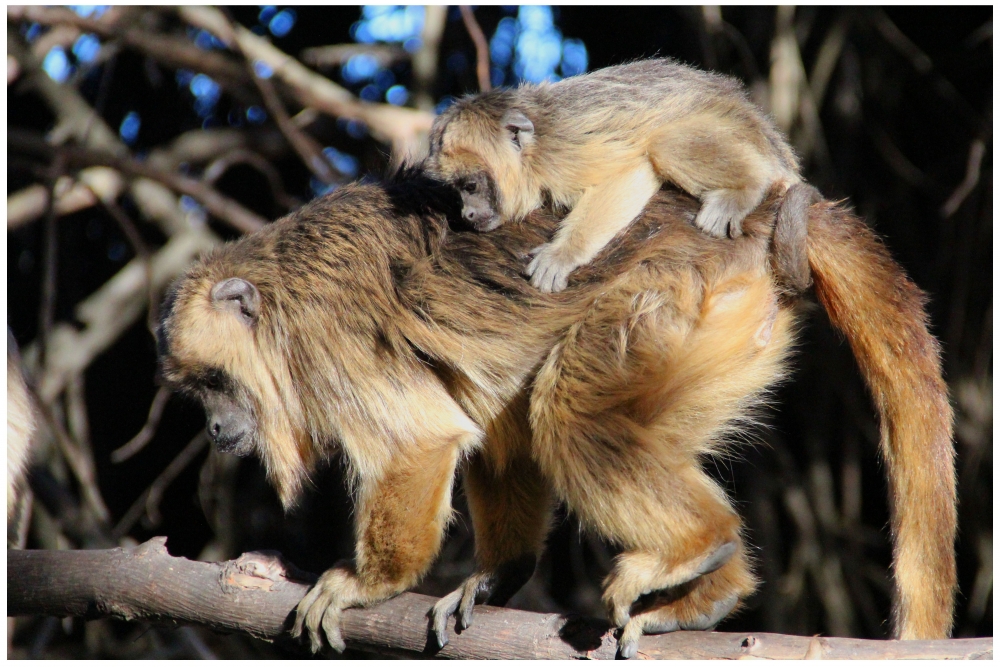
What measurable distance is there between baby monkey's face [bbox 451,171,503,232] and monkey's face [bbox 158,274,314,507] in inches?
26.4

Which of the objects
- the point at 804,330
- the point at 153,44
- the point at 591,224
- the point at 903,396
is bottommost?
the point at 804,330

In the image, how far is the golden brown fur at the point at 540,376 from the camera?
2195 mm

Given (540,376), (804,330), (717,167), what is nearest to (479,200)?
(540,376)

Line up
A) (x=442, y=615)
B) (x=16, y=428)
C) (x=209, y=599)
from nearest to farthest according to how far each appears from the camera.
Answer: (x=442, y=615) → (x=209, y=599) → (x=16, y=428)

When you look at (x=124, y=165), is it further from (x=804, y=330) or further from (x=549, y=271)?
(x=804, y=330)

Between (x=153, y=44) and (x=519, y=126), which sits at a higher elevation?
(x=153, y=44)

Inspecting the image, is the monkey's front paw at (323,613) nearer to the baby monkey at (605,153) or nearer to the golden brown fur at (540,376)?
the golden brown fur at (540,376)

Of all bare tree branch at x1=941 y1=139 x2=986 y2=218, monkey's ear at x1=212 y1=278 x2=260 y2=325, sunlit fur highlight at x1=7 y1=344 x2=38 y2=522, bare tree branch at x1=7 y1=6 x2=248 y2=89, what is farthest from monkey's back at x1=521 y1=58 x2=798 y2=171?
bare tree branch at x1=7 y1=6 x2=248 y2=89

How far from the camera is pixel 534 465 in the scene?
279 centimetres

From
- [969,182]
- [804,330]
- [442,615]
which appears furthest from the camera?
[804,330]

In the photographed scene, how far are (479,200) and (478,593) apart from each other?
3.75 ft

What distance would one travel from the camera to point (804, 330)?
4.17 meters

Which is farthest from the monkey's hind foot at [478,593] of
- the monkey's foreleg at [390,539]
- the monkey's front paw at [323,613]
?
the monkey's front paw at [323,613]

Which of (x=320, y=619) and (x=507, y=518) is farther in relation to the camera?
(x=507, y=518)
